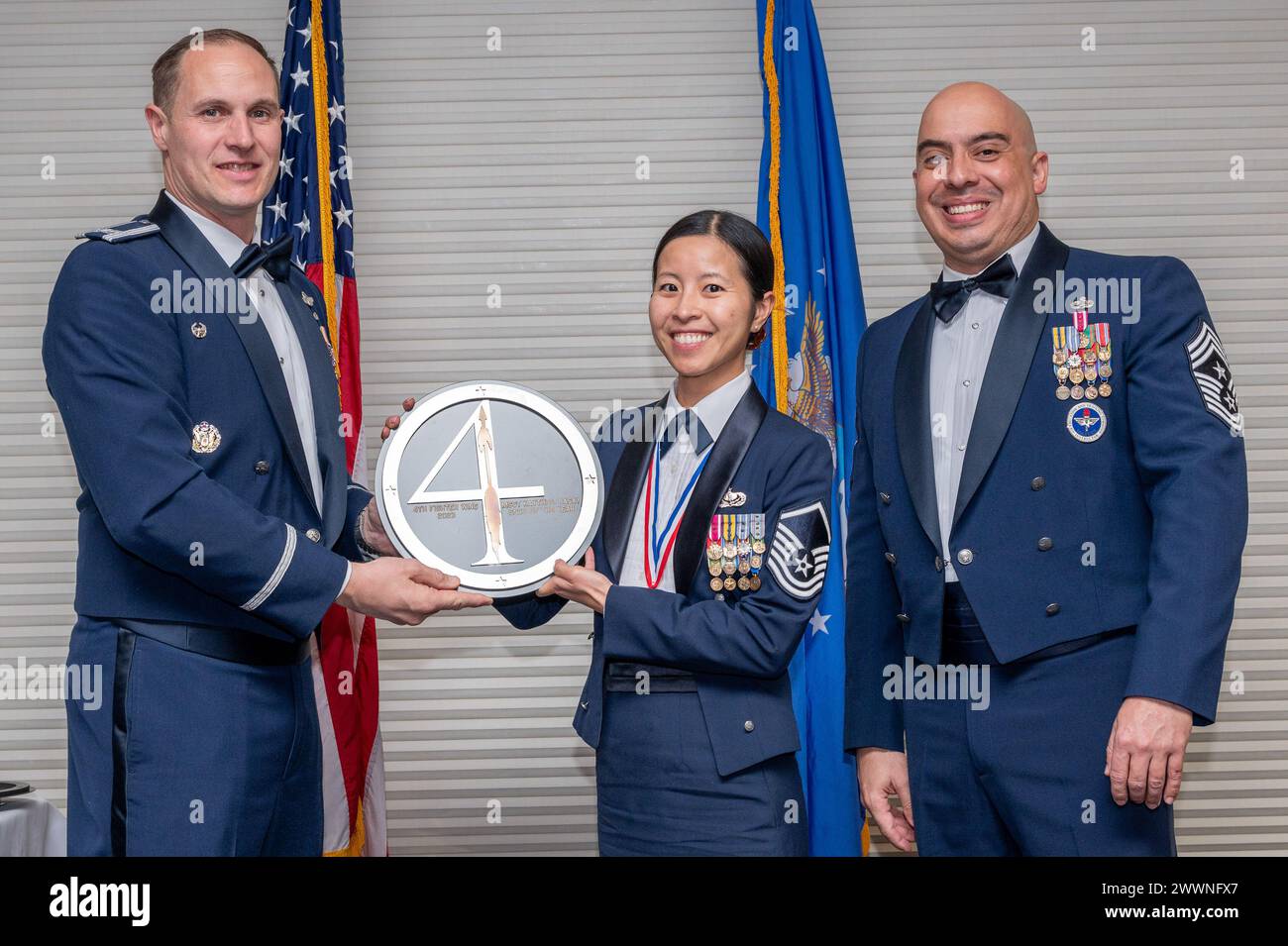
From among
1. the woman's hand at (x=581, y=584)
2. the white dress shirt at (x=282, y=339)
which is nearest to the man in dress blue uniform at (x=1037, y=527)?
the woman's hand at (x=581, y=584)

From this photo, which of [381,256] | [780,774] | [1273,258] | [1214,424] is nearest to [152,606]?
[780,774]

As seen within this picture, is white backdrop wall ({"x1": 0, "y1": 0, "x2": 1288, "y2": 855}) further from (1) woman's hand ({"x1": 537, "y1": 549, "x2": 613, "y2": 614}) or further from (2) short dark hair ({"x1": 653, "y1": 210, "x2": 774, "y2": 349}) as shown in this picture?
(1) woman's hand ({"x1": 537, "y1": 549, "x2": 613, "y2": 614})

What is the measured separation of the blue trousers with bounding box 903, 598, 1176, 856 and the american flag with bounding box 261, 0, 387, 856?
7.21 feet

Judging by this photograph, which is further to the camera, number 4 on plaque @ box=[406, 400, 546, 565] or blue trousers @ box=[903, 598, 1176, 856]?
number 4 on plaque @ box=[406, 400, 546, 565]

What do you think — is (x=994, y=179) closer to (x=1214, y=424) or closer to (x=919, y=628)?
(x=1214, y=424)

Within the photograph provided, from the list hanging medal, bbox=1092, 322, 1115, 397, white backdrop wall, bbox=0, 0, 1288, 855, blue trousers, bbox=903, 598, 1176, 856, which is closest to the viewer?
blue trousers, bbox=903, 598, 1176, 856

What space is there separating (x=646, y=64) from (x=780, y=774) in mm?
2997

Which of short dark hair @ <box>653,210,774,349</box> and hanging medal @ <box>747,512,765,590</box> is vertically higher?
short dark hair @ <box>653,210,774,349</box>

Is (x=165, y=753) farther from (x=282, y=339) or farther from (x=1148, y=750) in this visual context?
(x=1148, y=750)

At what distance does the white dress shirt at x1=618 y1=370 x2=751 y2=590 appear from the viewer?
227 centimetres

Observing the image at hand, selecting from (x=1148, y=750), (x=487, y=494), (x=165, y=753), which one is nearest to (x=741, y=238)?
(x=487, y=494)

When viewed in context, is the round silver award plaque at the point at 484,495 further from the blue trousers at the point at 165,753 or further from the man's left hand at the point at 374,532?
the blue trousers at the point at 165,753

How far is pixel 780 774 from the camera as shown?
7.02 feet

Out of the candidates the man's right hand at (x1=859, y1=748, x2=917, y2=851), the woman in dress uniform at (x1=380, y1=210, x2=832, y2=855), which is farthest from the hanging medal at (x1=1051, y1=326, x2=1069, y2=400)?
the man's right hand at (x1=859, y1=748, x2=917, y2=851)
